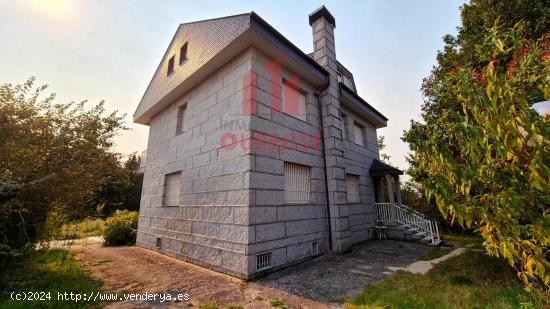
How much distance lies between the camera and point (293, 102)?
24.1 ft

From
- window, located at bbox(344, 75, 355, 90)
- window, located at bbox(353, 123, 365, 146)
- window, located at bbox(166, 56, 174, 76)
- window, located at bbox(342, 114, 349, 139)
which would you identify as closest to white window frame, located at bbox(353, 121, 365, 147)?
window, located at bbox(353, 123, 365, 146)

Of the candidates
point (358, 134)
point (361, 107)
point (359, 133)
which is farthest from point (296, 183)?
point (359, 133)

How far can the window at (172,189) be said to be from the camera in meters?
8.02

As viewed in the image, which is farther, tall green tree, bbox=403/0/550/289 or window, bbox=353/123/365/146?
window, bbox=353/123/365/146

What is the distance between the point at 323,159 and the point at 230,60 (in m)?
Result: 4.34

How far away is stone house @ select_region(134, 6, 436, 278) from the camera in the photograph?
5605 millimetres

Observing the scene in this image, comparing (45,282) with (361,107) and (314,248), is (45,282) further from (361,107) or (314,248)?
(361,107)

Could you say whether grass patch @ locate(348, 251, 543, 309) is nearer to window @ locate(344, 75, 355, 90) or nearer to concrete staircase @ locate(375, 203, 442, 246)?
concrete staircase @ locate(375, 203, 442, 246)

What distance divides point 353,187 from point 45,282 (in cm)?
973

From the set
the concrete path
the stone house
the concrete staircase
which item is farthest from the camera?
the concrete staircase

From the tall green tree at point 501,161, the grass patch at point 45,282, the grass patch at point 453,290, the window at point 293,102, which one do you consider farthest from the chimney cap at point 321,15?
the grass patch at point 45,282

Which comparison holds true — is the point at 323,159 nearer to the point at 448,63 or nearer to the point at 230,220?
the point at 230,220

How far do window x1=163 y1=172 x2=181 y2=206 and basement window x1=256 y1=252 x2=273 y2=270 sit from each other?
3984mm

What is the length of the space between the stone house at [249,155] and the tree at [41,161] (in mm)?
2540
